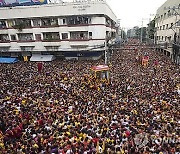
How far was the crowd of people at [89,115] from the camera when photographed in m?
10.7

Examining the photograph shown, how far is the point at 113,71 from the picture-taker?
94.2 feet

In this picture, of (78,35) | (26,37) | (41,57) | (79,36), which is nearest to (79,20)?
(78,35)

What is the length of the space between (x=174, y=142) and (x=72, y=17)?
2970 cm

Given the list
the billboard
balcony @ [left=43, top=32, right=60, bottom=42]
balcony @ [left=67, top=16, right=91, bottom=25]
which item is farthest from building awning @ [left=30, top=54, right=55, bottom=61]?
the billboard

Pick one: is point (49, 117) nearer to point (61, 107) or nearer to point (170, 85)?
point (61, 107)

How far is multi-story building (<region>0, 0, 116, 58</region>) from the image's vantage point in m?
35.5

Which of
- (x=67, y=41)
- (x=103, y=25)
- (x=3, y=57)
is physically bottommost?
(x=3, y=57)

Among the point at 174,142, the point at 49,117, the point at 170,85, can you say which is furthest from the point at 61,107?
the point at 170,85

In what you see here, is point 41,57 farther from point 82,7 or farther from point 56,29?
point 82,7

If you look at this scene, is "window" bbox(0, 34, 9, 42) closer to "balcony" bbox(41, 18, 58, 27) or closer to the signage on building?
"balcony" bbox(41, 18, 58, 27)

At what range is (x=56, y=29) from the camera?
123 feet

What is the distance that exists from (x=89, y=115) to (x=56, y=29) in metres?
26.2

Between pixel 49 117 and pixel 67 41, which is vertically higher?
pixel 67 41

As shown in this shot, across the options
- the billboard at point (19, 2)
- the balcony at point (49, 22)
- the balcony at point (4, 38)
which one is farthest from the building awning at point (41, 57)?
the billboard at point (19, 2)
